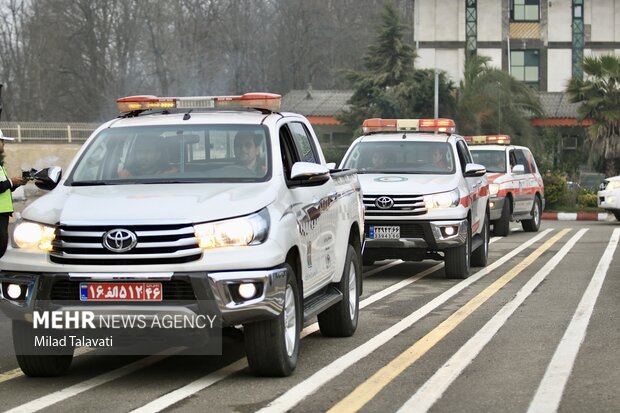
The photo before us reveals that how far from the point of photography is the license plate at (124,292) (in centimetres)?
760

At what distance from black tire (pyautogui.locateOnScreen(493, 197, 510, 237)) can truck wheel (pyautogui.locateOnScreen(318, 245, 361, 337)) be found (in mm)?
14238

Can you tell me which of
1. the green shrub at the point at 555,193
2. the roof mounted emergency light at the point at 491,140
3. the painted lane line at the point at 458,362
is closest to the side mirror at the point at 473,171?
the painted lane line at the point at 458,362

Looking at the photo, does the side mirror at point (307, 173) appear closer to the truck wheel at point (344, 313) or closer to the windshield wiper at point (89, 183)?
the windshield wiper at point (89, 183)

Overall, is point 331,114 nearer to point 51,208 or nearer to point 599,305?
point 599,305

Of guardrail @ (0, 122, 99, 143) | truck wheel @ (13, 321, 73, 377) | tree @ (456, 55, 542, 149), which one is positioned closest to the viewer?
truck wheel @ (13, 321, 73, 377)

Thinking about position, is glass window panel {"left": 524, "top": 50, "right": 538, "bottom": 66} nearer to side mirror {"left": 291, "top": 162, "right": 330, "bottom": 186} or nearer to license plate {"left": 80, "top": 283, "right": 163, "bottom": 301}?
side mirror {"left": 291, "top": 162, "right": 330, "bottom": 186}

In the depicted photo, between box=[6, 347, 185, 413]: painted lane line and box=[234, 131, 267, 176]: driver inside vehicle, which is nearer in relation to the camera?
box=[6, 347, 185, 413]: painted lane line

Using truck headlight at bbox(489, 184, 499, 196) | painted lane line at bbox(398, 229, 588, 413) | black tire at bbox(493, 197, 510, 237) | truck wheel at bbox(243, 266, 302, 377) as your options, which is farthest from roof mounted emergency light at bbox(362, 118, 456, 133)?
truck wheel at bbox(243, 266, 302, 377)

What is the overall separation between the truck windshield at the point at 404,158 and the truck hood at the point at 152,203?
25.9 feet

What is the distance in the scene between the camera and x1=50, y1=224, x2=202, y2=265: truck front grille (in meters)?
7.63

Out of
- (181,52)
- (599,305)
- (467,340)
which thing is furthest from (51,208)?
(181,52)

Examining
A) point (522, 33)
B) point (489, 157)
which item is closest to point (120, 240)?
point (489, 157)

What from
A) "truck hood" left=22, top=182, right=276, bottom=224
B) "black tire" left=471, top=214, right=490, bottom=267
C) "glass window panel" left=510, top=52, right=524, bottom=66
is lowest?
"black tire" left=471, top=214, right=490, bottom=267

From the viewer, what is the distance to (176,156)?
29.8 ft
